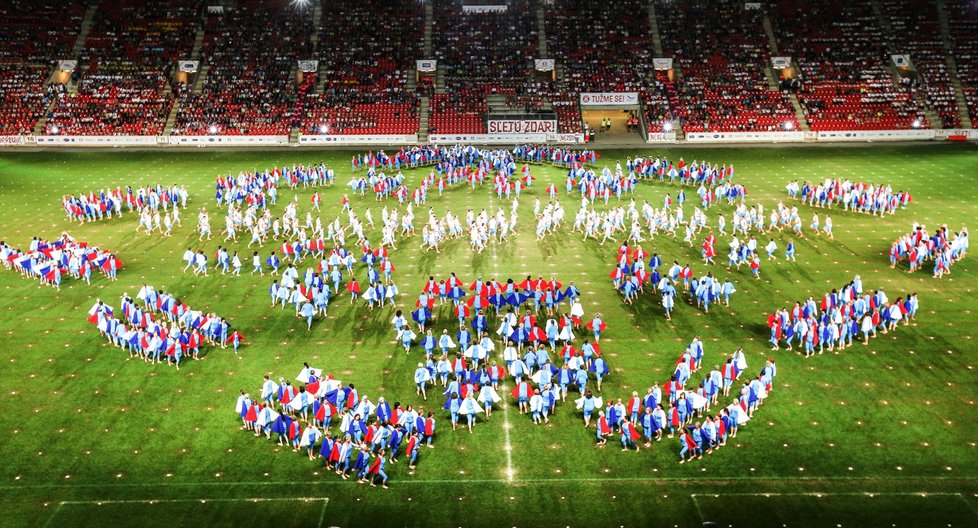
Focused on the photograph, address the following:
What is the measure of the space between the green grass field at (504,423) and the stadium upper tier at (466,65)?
92.4ft

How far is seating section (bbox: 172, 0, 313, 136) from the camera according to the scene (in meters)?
58.2

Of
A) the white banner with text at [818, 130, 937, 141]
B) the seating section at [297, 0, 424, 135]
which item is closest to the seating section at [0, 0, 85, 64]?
the seating section at [297, 0, 424, 135]

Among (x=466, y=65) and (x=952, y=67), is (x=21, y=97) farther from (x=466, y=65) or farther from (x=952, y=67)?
(x=952, y=67)

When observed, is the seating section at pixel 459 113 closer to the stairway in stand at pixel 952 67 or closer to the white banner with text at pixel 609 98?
the white banner with text at pixel 609 98

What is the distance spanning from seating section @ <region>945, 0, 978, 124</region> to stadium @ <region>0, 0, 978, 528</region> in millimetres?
468

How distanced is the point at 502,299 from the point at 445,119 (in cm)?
3574

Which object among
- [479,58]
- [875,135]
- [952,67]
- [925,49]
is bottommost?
[875,135]

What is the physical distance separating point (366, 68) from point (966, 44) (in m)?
47.2

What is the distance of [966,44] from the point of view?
63.9 m

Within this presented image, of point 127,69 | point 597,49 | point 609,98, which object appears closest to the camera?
point 609,98

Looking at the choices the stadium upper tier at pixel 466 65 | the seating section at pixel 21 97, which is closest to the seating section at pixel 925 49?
the stadium upper tier at pixel 466 65

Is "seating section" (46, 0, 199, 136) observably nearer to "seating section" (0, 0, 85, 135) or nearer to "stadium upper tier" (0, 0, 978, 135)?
"stadium upper tier" (0, 0, 978, 135)

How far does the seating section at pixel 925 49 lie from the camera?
58438mm

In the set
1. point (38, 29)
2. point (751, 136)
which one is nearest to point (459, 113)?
point (751, 136)
